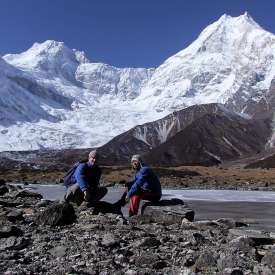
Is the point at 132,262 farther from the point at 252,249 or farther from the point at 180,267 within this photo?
the point at 252,249

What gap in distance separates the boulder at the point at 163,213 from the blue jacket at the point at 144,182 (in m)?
0.51

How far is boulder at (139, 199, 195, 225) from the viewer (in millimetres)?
21188

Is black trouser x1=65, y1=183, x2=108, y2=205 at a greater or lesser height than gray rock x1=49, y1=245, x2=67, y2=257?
greater

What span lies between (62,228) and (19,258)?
15.7 ft

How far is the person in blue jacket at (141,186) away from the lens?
838 inches

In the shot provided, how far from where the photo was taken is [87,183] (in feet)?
69.5

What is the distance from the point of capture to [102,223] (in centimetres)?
1938

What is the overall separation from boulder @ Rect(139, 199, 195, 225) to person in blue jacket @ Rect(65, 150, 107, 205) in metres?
1.80

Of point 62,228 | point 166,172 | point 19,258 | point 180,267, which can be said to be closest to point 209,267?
point 180,267

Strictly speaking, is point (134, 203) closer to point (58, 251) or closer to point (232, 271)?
point (58, 251)

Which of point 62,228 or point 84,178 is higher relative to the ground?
point 84,178

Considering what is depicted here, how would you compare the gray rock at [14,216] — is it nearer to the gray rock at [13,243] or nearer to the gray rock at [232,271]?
the gray rock at [13,243]

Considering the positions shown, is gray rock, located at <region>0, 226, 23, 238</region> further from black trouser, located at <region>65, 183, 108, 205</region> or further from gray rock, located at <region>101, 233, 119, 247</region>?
black trouser, located at <region>65, 183, 108, 205</region>

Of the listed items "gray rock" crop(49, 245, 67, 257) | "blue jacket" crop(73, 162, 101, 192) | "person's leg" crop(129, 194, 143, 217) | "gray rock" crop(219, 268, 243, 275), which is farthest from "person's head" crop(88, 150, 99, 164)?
"gray rock" crop(219, 268, 243, 275)
